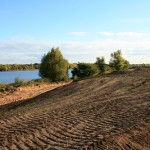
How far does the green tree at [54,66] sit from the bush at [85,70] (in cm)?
216

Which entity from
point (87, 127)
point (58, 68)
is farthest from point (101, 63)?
point (87, 127)

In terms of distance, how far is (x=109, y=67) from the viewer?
201 feet

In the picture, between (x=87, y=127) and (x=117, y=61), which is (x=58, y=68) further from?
(x=87, y=127)

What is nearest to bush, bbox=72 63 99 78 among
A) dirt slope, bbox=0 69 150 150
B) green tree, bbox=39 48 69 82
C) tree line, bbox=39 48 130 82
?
tree line, bbox=39 48 130 82

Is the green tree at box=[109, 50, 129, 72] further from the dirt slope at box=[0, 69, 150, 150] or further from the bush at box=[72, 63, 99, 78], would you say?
the dirt slope at box=[0, 69, 150, 150]

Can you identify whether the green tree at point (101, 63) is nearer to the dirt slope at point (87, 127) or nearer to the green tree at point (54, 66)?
the green tree at point (54, 66)

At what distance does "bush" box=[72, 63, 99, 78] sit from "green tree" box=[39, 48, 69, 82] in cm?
216

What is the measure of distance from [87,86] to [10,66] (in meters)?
145

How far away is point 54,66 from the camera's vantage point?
52688 millimetres

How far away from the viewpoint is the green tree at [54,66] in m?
52.9

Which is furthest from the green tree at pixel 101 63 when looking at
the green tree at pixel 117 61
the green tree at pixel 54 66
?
the green tree at pixel 54 66

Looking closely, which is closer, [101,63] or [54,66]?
[54,66]

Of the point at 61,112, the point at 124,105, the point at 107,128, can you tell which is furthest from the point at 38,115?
the point at 107,128

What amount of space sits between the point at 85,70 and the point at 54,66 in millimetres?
5137
